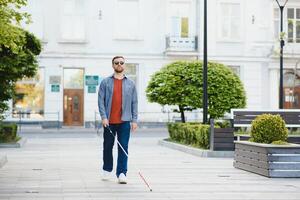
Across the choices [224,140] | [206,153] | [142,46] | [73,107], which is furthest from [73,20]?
[206,153]

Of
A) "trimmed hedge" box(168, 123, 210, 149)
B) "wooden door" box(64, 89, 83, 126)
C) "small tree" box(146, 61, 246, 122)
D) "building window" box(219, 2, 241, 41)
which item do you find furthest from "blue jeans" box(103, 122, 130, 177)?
"building window" box(219, 2, 241, 41)

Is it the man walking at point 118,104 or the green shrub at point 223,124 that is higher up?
the man walking at point 118,104

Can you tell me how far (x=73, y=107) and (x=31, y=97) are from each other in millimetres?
2604

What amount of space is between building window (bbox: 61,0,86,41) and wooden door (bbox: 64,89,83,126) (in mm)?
3253

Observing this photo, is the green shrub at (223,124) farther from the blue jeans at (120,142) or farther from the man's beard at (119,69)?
the man's beard at (119,69)

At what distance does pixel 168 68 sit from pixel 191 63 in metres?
0.93

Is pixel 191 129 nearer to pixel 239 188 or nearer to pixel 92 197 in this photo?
pixel 239 188

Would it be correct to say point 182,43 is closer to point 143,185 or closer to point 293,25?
point 293,25

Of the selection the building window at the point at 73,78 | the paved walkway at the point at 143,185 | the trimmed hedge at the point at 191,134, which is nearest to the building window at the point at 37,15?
the building window at the point at 73,78

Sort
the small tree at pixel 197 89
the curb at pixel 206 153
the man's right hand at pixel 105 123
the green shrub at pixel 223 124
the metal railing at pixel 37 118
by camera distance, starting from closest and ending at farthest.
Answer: the man's right hand at pixel 105 123, the curb at pixel 206 153, the green shrub at pixel 223 124, the small tree at pixel 197 89, the metal railing at pixel 37 118

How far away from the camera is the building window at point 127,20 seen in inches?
1693

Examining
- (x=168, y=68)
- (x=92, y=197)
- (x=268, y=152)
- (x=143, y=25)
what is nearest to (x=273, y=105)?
(x=143, y=25)

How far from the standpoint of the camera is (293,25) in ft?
146

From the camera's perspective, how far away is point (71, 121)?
4269 cm
